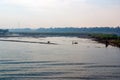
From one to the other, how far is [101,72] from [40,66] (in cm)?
823

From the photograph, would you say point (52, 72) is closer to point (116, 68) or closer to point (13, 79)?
point (13, 79)

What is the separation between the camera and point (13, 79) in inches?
1178

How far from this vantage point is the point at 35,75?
32.4 metres

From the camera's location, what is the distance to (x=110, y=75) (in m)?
33.0

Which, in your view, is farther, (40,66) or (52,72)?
(40,66)

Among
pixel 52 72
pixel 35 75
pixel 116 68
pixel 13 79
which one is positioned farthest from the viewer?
pixel 116 68

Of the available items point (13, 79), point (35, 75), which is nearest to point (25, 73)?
point (35, 75)

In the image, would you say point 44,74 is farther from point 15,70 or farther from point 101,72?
point 101,72

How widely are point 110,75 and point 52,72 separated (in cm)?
613

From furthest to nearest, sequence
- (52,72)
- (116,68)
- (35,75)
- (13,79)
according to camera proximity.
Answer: (116,68) < (52,72) < (35,75) < (13,79)

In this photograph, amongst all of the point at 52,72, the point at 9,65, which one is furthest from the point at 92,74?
the point at 9,65

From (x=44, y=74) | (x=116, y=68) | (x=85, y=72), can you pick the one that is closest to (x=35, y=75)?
(x=44, y=74)

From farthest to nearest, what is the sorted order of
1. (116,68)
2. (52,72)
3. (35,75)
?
(116,68) → (52,72) → (35,75)

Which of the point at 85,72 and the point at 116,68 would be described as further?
the point at 116,68
